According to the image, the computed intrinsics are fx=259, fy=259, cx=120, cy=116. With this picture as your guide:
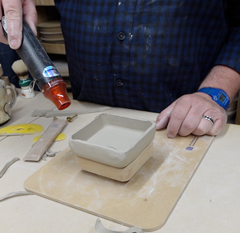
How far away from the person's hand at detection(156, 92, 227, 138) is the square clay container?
0.43ft

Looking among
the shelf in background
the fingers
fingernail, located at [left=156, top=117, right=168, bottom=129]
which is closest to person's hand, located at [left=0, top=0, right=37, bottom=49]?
the fingers

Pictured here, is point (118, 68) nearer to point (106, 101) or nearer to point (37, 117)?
point (106, 101)

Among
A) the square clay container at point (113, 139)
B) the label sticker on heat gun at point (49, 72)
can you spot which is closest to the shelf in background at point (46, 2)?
the label sticker on heat gun at point (49, 72)

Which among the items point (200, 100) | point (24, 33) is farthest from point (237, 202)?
point (24, 33)

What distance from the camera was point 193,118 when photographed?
0.64 meters

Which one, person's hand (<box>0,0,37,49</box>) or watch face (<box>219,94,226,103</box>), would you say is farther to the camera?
watch face (<box>219,94,226,103</box>)

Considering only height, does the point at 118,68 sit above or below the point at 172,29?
below

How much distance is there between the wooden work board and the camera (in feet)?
1.43

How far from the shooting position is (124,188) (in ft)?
1.62

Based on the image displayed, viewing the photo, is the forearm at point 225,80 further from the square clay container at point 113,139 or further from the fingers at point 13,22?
the fingers at point 13,22

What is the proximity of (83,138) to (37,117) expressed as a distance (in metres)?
0.34

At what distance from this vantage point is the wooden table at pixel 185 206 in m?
0.42

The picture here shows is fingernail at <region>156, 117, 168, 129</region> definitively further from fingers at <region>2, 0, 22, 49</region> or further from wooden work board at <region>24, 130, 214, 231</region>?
fingers at <region>2, 0, 22, 49</region>

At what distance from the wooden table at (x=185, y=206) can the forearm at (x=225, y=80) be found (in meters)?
0.20
